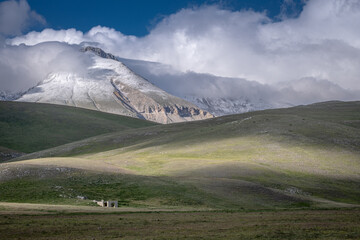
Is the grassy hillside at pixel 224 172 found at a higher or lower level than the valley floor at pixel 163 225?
higher

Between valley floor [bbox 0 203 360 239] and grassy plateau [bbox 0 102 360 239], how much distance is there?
0.27 feet

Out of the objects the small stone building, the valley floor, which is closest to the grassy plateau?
the valley floor

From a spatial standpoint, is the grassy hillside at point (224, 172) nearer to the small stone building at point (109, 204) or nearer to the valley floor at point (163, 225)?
the small stone building at point (109, 204)

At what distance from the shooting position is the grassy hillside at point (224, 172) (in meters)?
59.2

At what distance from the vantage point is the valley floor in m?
30.0

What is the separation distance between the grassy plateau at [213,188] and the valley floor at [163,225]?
83 mm

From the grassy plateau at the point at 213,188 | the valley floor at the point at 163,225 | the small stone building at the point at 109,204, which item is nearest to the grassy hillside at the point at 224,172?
the grassy plateau at the point at 213,188

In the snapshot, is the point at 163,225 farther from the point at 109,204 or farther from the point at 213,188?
the point at 213,188

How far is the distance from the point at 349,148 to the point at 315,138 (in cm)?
1120

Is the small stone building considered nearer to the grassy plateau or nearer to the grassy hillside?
the grassy plateau

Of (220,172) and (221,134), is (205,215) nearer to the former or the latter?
(220,172)

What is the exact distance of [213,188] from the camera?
63.3m

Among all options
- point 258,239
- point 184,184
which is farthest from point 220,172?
point 258,239

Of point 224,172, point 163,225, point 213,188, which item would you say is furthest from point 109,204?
point 224,172
